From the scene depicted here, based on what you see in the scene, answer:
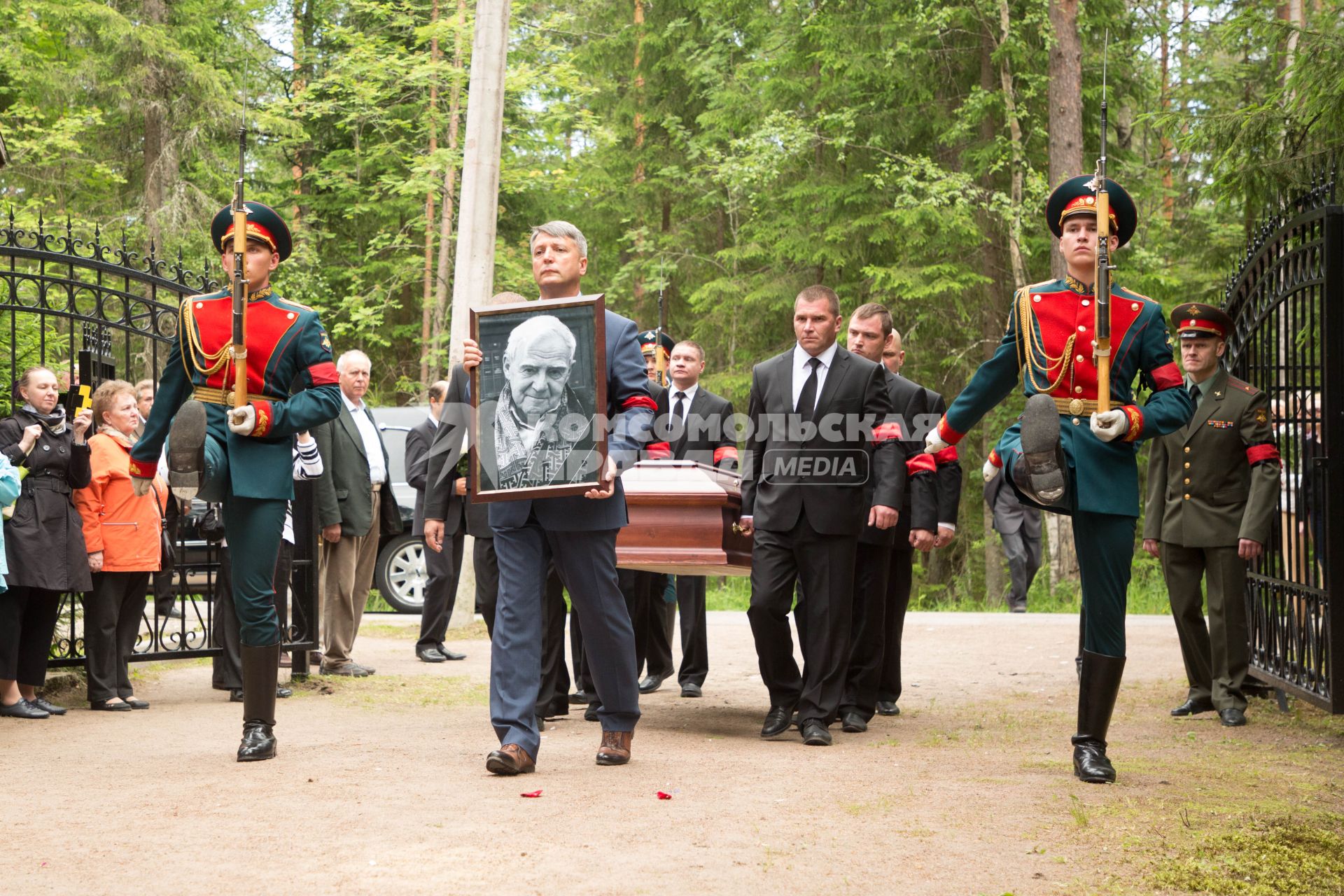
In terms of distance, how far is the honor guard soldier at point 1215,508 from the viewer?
7.44m

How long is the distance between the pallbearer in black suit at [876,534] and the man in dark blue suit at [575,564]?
1.78 meters

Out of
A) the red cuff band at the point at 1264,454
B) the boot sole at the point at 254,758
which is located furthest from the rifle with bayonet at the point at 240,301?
the red cuff band at the point at 1264,454

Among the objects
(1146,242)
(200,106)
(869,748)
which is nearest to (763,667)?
(869,748)

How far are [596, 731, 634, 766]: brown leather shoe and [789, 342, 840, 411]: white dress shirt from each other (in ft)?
6.26

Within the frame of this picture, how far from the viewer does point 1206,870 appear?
158 inches

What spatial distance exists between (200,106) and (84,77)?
6.08 ft

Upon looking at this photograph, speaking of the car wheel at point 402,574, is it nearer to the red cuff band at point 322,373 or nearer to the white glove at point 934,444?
the red cuff band at point 322,373

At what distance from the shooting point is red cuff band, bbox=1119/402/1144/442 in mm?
5281

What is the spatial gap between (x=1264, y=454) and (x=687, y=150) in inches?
762

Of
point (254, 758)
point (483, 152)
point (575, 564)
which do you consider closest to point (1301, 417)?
point (575, 564)

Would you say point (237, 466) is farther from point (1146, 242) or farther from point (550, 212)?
point (550, 212)

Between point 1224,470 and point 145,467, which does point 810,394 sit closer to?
point 1224,470

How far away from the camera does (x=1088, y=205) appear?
221 inches

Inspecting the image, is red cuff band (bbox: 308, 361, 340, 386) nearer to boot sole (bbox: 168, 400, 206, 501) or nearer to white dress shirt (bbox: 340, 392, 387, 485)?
boot sole (bbox: 168, 400, 206, 501)
